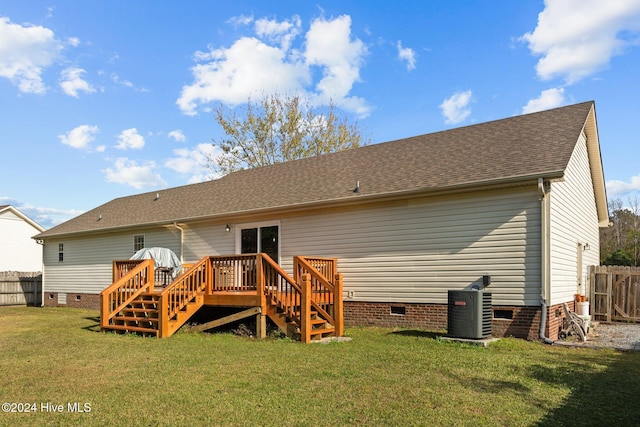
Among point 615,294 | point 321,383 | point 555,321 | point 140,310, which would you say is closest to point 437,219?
point 555,321

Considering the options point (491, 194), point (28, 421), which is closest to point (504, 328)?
point (491, 194)

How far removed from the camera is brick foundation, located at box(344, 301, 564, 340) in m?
9.45

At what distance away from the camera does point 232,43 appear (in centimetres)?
1634

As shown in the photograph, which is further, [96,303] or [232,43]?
[96,303]

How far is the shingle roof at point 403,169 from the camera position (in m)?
10.3

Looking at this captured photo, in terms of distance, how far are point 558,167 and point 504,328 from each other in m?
3.34

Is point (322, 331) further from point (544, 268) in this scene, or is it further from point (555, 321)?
point (555, 321)

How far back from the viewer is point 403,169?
12562 millimetres

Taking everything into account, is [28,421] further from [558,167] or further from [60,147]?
[60,147]

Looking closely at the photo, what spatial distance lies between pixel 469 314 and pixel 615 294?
754 centimetres

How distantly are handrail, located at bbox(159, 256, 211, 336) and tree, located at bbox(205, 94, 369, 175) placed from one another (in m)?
20.2

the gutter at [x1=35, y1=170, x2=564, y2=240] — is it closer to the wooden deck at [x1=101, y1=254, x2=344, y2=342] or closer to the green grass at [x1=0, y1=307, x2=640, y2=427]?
the wooden deck at [x1=101, y1=254, x2=344, y2=342]

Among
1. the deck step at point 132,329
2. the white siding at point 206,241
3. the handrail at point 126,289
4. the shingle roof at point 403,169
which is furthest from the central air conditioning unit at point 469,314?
the white siding at point 206,241

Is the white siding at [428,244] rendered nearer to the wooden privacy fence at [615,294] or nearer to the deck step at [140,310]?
the deck step at [140,310]
